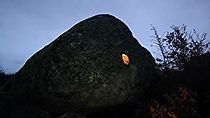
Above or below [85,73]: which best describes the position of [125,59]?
above

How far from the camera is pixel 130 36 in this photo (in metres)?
12.4

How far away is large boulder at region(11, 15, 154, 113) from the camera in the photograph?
33.7ft

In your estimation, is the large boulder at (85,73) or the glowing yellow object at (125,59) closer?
the large boulder at (85,73)

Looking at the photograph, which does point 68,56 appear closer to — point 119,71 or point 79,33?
point 79,33

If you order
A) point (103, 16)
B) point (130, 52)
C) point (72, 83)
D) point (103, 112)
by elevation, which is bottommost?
point (103, 112)

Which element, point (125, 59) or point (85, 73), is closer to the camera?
point (85, 73)

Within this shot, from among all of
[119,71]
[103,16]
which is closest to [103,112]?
[119,71]

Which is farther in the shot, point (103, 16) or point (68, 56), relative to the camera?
point (103, 16)

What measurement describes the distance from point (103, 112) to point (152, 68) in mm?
2946

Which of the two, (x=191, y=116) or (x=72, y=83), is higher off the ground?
(x=72, y=83)

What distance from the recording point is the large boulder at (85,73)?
10266mm

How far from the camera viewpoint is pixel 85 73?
10359mm

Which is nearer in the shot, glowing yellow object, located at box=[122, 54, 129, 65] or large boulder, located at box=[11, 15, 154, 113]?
large boulder, located at box=[11, 15, 154, 113]

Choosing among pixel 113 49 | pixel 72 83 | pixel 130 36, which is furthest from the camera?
pixel 130 36
